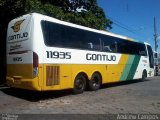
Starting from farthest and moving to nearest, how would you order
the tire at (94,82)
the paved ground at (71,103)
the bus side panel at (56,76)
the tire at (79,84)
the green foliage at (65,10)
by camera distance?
the green foliage at (65,10) → the tire at (94,82) → the tire at (79,84) → the bus side panel at (56,76) → the paved ground at (71,103)

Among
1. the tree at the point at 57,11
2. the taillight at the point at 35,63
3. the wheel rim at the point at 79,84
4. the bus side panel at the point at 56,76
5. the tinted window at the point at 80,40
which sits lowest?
the wheel rim at the point at 79,84

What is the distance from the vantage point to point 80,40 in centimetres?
1339

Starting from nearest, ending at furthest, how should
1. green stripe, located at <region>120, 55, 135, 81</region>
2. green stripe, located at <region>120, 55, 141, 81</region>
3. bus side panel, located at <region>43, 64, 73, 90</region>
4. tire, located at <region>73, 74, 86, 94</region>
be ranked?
1. bus side panel, located at <region>43, 64, 73, 90</region>
2. tire, located at <region>73, 74, 86, 94</region>
3. green stripe, located at <region>120, 55, 135, 81</region>
4. green stripe, located at <region>120, 55, 141, 81</region>

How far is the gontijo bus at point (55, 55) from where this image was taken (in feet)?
36.8

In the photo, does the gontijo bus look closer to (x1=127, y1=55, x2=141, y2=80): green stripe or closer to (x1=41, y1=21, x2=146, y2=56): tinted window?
(x1=41, y1=21, x2=146, y2=56): tinted window

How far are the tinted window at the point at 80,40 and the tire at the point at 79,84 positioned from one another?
4.55 feet

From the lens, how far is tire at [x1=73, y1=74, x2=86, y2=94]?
13.2 m

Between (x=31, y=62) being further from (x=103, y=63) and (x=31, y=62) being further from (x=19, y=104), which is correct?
Answer: (x=103, y=63)

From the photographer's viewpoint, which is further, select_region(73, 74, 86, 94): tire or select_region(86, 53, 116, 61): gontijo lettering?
select_region(86, 53, 116, 61): gontijo lettering

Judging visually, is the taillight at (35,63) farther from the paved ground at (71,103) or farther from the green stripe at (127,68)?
the green stripe at (127,68)

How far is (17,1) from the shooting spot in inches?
595

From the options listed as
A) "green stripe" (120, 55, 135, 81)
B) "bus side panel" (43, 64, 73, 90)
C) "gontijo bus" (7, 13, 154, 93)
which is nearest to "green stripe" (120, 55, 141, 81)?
"green stripe" (120, 55, 135, 81)

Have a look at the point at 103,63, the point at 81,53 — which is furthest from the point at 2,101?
the point at 103,63

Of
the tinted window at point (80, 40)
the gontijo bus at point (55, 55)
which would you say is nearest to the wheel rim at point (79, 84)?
the gontijo bus at point (55, 55)
